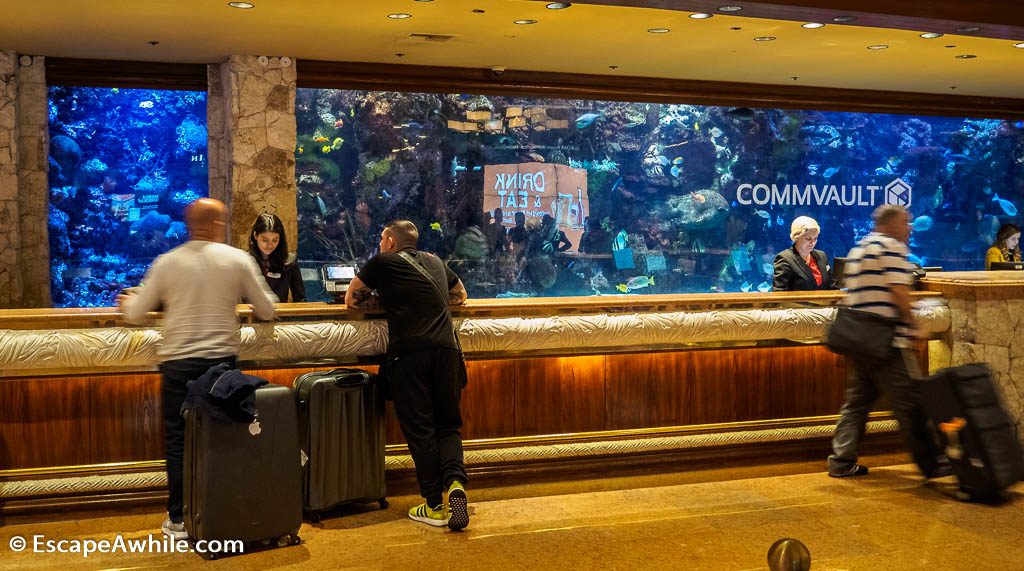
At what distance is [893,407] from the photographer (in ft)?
15.9

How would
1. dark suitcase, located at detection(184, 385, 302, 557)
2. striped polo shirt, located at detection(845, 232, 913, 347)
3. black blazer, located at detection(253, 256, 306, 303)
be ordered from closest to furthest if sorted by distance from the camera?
dark suitcase, located at detection(184, 385, 302, 557) < striped polo shirt, located at detection(845, 232, 913, 347) < black blazer, located at detection(253, 256, 306, 303)

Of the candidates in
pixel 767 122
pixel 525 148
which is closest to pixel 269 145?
pixel 525 148

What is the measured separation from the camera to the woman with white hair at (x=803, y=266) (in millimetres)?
6188

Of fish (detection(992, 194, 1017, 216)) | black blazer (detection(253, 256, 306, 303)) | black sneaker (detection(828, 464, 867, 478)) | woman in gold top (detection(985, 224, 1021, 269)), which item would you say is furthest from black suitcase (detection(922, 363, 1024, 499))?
fish (detection(992, 194, 1017, 216))

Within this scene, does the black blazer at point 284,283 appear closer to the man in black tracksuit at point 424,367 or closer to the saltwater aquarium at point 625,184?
the man in black tracksuit at point 424,367

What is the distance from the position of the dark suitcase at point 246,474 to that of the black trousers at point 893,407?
9.40ft

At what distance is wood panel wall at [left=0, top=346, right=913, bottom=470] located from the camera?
4.41m

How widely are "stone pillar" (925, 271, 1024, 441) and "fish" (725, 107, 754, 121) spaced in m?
6.32

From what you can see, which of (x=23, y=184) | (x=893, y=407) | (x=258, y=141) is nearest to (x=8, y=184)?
(x=23, y=184)

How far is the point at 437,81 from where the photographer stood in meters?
9.45

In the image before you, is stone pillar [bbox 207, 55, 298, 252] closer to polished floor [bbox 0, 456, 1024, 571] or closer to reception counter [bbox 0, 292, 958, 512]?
reception counter [bbox 0, 292, 958, 512]

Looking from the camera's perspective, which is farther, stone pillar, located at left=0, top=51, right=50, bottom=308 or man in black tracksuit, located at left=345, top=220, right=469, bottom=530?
stone pillar, located at left=0, top=51, right=50, bottom=308

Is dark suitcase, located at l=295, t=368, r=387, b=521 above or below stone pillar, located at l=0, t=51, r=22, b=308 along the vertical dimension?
below

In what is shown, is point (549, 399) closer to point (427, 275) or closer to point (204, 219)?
point (427, 275)
